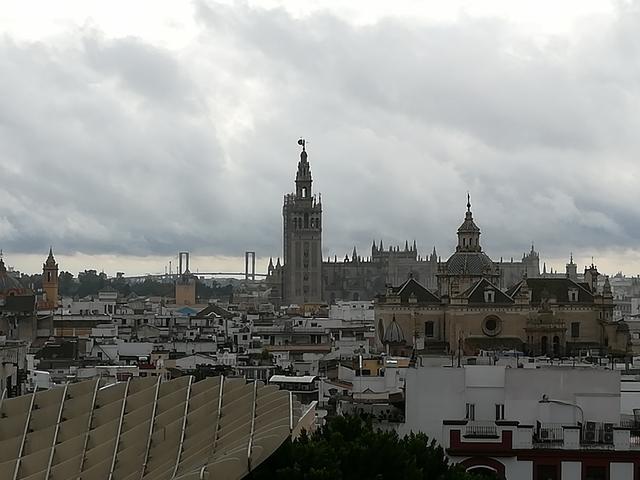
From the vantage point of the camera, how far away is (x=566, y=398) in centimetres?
3322

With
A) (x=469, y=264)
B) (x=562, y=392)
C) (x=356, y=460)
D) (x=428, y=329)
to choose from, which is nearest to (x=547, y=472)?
(x=562, y=392)

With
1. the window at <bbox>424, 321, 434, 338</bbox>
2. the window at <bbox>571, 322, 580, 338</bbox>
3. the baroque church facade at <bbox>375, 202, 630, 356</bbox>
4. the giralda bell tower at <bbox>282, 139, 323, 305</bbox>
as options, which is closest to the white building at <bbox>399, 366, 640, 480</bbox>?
the baroque church facade at <bbox>375, 202, 630, 356</bbox>

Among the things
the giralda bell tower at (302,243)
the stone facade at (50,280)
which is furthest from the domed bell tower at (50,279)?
the giralda bell tower at (302,243)

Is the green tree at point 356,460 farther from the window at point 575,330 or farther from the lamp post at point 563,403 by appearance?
the window at point 575,330

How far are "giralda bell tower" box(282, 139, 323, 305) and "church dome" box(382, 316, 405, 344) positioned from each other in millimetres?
76004

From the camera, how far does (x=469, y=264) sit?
9681 centimetres

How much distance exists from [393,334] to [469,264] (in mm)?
10483

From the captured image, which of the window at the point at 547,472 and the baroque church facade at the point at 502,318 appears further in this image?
the baroque church facade at the point at 502,318

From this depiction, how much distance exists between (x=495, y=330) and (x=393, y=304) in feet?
20.9

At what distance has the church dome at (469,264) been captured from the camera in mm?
96312

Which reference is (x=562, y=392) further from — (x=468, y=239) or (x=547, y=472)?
(x=468, y=239)

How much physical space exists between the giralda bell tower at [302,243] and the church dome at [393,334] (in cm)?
7600

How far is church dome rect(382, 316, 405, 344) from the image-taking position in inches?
3455

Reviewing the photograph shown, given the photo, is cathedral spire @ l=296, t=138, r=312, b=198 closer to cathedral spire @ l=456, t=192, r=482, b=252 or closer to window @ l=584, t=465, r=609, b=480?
cathedral spire @ l=456, t=192, r=482, b=252
